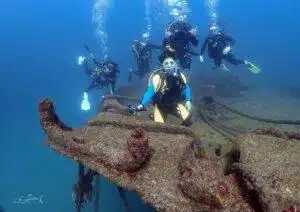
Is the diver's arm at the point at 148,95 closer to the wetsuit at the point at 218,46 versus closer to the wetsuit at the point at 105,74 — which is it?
the wetsuit at the point at 218,46

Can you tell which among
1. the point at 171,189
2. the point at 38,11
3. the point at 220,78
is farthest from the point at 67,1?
the point at 171,189

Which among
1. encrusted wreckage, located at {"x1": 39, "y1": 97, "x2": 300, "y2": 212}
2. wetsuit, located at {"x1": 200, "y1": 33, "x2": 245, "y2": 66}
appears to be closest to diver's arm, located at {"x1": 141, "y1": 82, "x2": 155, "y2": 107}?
encrusted wreckage, located at {"x1": 39, "y1": 97, "x2": 300, "y2": 212}

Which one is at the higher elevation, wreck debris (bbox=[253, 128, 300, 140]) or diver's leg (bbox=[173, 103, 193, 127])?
diver's leg (bbox=[173, 103, 193, 127])

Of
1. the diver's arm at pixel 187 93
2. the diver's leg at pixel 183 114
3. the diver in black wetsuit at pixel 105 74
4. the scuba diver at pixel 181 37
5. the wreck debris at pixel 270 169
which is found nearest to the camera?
the wreck debris at pixel 270 169

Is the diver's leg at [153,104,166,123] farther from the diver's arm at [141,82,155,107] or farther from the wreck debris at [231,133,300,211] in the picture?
the wreck debris at [231,133,300,211]

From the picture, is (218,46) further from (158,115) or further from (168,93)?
(158,115)

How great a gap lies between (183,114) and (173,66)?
90cm

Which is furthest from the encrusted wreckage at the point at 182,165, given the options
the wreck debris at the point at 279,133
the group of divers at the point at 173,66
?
the group of divers at the point at 173,66

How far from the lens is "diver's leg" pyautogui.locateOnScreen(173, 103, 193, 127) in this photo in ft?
21.4

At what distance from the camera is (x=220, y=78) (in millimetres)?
14867

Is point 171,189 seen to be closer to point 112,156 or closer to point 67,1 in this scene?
point 112,156

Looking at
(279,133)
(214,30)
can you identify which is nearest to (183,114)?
(279,133)

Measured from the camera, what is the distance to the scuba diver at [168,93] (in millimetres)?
6594

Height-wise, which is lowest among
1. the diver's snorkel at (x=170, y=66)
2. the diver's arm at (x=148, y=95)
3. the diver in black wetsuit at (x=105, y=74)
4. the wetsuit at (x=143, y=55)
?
the diver's arm at (x=148, y=95)
